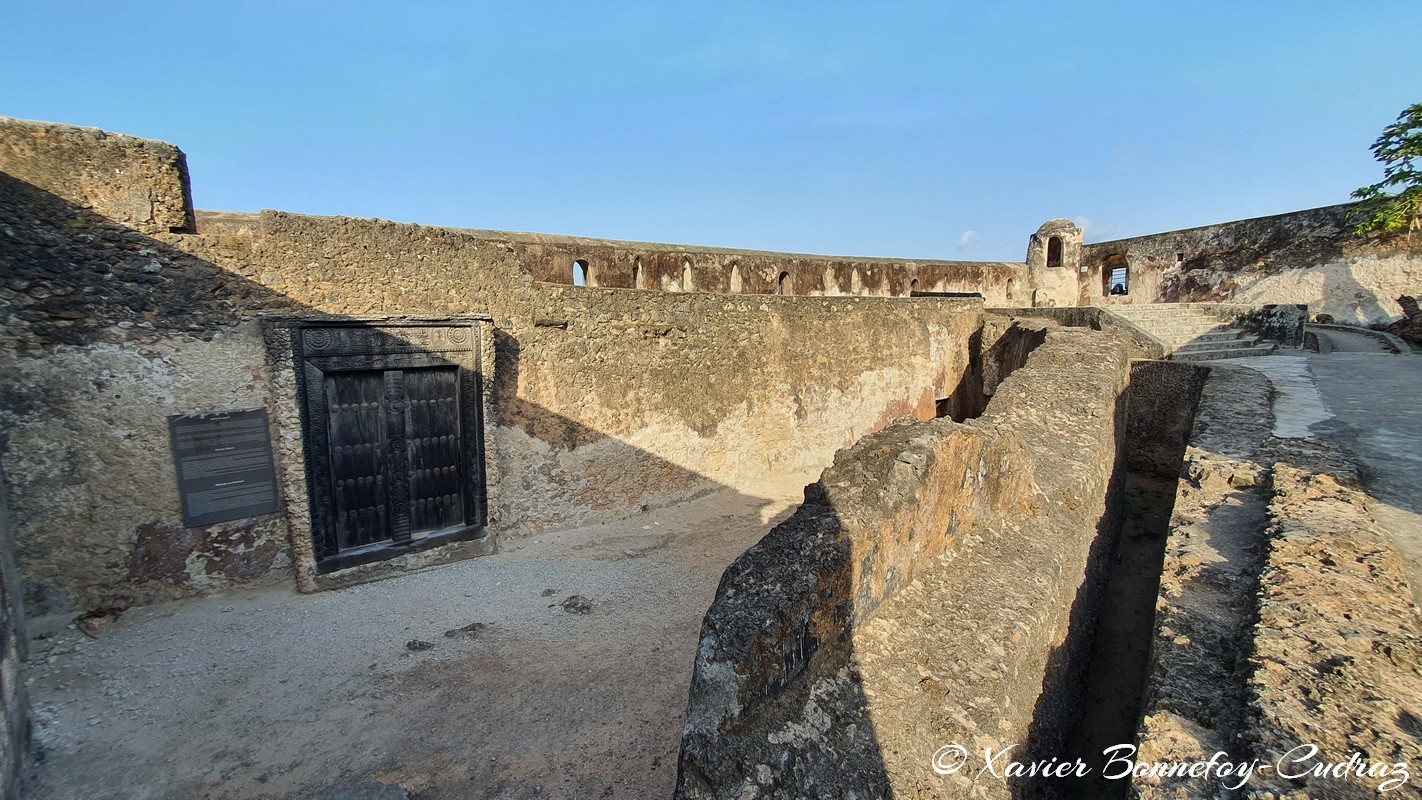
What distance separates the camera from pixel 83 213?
395 cm

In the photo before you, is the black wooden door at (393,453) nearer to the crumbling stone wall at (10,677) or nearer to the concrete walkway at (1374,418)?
the crumbling stone wall at (10,677)

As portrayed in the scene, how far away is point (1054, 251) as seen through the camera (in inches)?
693

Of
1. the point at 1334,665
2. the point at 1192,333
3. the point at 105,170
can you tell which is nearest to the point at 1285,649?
the point at 1334,665

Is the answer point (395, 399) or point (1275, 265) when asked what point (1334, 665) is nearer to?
point (395, 399)

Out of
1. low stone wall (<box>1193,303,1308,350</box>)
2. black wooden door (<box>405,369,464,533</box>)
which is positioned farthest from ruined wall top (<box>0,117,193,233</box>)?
low stone wall (<box>1193,303,1308,350</box>)

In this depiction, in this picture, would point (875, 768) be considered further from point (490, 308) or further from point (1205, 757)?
point (490, 308)

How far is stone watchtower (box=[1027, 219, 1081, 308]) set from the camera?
669 inches

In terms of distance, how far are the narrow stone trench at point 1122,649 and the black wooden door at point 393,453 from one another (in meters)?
5.04

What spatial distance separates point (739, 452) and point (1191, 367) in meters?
5.76

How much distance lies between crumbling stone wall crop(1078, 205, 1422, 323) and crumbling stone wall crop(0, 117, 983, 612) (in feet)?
53.4

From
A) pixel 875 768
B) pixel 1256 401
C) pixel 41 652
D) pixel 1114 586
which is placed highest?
pixel 1256 401

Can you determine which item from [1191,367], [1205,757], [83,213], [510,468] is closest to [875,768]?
[1205,757]

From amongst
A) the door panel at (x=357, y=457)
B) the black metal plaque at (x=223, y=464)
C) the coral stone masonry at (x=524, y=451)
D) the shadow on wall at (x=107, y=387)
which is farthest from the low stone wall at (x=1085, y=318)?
the shadow on wall at (x=107, y=387)

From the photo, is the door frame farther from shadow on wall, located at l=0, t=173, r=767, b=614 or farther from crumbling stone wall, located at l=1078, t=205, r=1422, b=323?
crumbling stone wall, located at l=1078, t=205, r=1422, b=323
